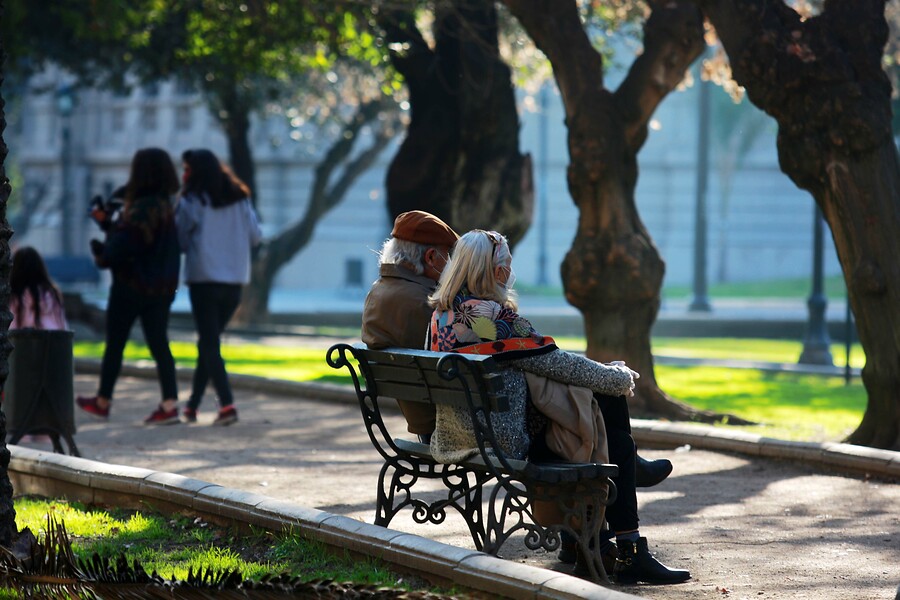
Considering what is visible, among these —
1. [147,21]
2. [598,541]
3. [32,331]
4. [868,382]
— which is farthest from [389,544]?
[147,21]

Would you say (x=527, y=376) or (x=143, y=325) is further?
(x=143, y=325)

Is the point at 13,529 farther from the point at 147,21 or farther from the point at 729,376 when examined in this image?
the point at 147,21

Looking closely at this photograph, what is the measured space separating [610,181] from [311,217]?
52.5ft

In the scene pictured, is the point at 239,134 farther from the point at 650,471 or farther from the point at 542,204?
the point at 542,204

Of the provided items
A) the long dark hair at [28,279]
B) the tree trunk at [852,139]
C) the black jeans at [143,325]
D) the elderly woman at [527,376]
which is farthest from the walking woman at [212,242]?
the elderly woman at [527,376]

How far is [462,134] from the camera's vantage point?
1399cm

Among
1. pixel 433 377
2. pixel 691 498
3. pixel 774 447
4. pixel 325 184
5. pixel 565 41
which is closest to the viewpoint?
pixel 433 377

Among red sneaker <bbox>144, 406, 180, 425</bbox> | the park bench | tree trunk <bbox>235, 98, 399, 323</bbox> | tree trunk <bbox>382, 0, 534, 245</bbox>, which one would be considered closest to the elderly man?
the park bench

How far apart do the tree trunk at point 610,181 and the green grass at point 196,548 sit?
5.29 metres

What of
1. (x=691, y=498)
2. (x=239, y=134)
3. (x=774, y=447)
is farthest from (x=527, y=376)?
(x=239, y=134)

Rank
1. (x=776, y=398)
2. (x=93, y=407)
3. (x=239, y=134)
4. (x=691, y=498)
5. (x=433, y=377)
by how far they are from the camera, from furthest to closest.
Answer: (x=239, y=134), (x=776, y=398), (x=93, y=407), (x=691, y=498), (x=433, y=377)

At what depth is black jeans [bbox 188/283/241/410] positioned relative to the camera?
985 centimetres

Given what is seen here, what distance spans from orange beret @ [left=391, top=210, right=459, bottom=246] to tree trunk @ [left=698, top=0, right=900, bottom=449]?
3.70 metres

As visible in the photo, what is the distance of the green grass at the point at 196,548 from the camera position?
488 cm
